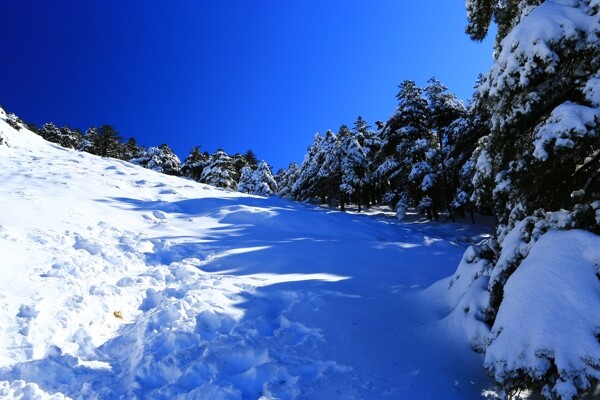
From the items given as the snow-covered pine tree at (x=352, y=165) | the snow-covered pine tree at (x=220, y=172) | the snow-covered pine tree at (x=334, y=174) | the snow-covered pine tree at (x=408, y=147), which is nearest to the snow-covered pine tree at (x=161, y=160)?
the snow-covered pine tree at (x=220, y=172)

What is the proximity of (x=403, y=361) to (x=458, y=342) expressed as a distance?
42.7 inches

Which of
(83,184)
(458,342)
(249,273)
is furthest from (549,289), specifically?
(83,184)

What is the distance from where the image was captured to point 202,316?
6801mm

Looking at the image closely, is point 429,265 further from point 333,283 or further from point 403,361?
point 403,361

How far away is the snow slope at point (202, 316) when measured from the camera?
5.33 m

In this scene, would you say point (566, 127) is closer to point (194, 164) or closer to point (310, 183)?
point (310, 183)


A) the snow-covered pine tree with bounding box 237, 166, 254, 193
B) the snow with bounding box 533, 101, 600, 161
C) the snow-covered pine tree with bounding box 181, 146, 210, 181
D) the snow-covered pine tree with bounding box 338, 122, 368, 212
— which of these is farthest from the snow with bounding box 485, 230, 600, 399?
the snow-covered pine tree with bounding box 181, 146, 210, 181

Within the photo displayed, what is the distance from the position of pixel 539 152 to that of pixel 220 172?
42523mm

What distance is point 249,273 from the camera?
975cm

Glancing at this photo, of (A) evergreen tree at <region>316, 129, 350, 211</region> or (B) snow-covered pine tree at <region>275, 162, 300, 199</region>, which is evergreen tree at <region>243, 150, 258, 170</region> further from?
(A) evergreen tree at <region>316, 129, 350, 211</region>

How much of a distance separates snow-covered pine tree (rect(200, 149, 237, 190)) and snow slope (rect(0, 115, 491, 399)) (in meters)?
31.7

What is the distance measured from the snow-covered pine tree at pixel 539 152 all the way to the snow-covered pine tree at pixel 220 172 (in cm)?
4021

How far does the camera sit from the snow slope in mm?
5328

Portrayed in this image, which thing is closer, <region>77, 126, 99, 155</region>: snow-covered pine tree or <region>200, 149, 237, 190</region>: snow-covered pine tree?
<region>200, 149, 237, 190</region>: snow-covered pine tree
